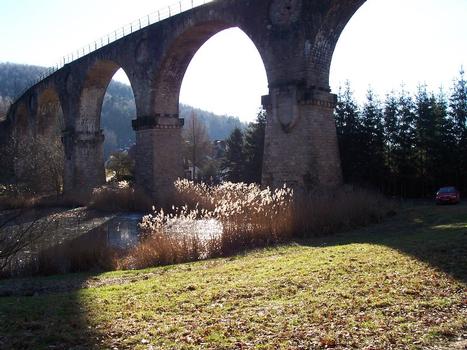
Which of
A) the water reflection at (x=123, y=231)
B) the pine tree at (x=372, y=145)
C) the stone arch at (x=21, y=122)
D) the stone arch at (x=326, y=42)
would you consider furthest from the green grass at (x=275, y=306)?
the stone arch at (x=21, y=122)

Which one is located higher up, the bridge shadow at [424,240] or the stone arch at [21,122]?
the stone arch at [21,122]

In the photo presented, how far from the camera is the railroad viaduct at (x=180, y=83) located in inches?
609

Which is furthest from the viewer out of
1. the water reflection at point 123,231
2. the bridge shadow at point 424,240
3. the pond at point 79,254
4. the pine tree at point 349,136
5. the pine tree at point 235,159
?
the pine tree at point 235,159

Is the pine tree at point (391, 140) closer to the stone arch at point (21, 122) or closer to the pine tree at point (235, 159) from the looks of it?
the pine tree at point (235, 159)

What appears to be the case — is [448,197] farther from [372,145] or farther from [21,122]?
[21,122]

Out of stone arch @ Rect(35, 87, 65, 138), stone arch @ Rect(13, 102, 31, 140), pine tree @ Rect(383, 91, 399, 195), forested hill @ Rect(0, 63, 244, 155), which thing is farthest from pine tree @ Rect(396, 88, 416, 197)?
forested hill @ Rect(0, 63, 244, 155)

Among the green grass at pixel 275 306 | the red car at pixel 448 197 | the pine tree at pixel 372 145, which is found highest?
the pine tree at pixel 372 145

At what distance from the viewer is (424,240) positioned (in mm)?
8641

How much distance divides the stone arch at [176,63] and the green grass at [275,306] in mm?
14029

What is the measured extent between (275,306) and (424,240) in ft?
14.3

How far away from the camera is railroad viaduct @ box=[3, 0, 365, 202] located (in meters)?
15.5

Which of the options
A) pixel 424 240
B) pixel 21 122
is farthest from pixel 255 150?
pixel 424 240

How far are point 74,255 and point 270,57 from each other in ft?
31.3

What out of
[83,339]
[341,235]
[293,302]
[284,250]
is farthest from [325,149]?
[83,339]
